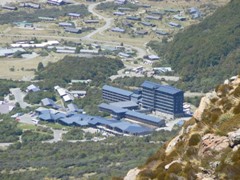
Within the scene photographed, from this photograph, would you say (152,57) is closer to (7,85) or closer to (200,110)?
(7,85)

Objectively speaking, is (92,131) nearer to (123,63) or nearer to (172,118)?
(172,118)

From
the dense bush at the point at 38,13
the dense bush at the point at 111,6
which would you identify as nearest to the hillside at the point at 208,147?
the dense bush at the point at 38,13

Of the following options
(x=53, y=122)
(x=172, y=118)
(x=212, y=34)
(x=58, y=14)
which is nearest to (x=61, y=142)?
(x=53, y=122)

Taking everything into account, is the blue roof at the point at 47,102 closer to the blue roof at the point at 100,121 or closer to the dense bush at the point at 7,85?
the dense bush at the point at 7,85

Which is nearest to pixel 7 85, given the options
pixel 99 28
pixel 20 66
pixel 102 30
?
pixel 20 66

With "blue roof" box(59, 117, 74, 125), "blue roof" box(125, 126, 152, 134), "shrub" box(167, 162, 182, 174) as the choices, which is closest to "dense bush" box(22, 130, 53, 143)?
"blue roof" box(59, 117, 74, 125)

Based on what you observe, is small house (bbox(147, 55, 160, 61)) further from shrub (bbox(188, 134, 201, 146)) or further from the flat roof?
shrub (bbox(188, 134, 201, 146))
